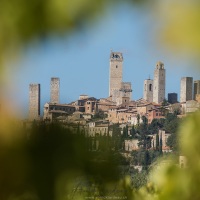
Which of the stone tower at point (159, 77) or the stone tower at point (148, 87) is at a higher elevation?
the stone tower at point (148, 87)

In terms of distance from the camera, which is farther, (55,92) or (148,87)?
(148,87)

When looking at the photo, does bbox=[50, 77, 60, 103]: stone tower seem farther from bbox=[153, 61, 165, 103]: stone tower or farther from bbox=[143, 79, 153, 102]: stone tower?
bbox=[143, 79, 153, 102]: stone tower

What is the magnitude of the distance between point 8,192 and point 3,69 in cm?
12

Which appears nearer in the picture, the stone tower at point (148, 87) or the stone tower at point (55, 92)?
the stone tower at point (55, 92)

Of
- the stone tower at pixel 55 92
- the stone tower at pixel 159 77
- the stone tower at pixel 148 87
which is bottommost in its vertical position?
the stone tower at pixel 55 92

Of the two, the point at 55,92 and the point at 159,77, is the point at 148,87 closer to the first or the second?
the point at 159,77

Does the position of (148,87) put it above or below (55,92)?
above

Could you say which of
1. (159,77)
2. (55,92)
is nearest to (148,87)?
(159,77)

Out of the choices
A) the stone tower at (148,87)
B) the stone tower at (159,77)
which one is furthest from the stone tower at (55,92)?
the stone tower at (148,87)

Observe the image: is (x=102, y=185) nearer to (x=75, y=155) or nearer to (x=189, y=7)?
(x=75, y=155)

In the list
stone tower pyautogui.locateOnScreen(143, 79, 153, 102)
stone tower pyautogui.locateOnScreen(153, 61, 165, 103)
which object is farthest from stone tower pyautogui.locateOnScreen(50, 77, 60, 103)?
stone tower pyautogui.locateOnScreen(143, 79, 153, 102)

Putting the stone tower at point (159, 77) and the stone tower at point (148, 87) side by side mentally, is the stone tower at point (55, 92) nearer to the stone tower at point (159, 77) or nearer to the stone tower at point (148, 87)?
the stone tower at point (159, 77)

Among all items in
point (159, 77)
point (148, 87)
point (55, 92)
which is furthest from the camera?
point (148, 87)

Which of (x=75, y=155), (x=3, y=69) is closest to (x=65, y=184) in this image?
(x=75, y=155)
